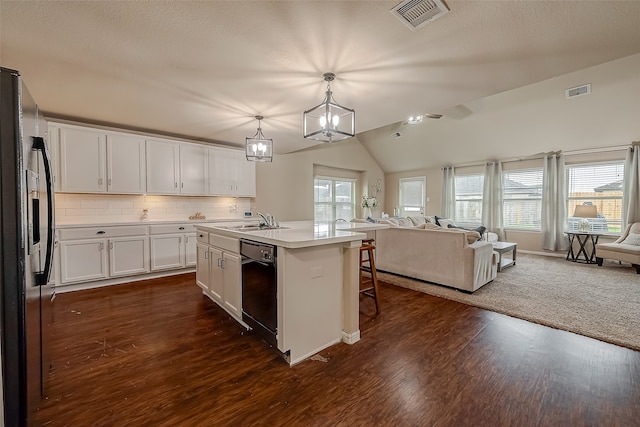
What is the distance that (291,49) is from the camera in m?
2.13

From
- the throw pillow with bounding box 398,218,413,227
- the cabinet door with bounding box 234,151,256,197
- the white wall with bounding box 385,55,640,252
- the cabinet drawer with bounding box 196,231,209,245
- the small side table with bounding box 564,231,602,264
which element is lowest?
the small side table with bounding box 564,231,602,264

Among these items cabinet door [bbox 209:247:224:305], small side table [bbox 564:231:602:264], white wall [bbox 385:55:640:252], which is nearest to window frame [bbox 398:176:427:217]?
white wall [bbox 385:55:640:252]

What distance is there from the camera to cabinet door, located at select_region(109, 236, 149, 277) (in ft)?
12.7

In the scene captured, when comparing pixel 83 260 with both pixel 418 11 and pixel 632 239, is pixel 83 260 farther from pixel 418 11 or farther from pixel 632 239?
pixel 632 239

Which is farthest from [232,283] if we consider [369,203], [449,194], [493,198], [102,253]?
[449,194]

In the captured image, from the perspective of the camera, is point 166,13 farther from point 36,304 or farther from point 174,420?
point 174,420

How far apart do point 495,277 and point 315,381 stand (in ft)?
11.8

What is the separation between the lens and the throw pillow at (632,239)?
474cm

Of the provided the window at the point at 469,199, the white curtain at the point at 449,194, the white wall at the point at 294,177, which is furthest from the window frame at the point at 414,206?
the white wall at the point at 294,177

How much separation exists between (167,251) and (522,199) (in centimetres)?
793

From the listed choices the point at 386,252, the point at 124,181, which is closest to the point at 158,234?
the point at 124,181

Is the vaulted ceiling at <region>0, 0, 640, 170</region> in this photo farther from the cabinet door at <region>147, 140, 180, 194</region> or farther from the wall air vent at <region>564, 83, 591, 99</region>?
the wall air vent at <region>564, 83, 591, 99</region>

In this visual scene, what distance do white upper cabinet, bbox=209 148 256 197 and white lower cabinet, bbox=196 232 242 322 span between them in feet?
6.43

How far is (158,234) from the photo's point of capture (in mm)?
4219
